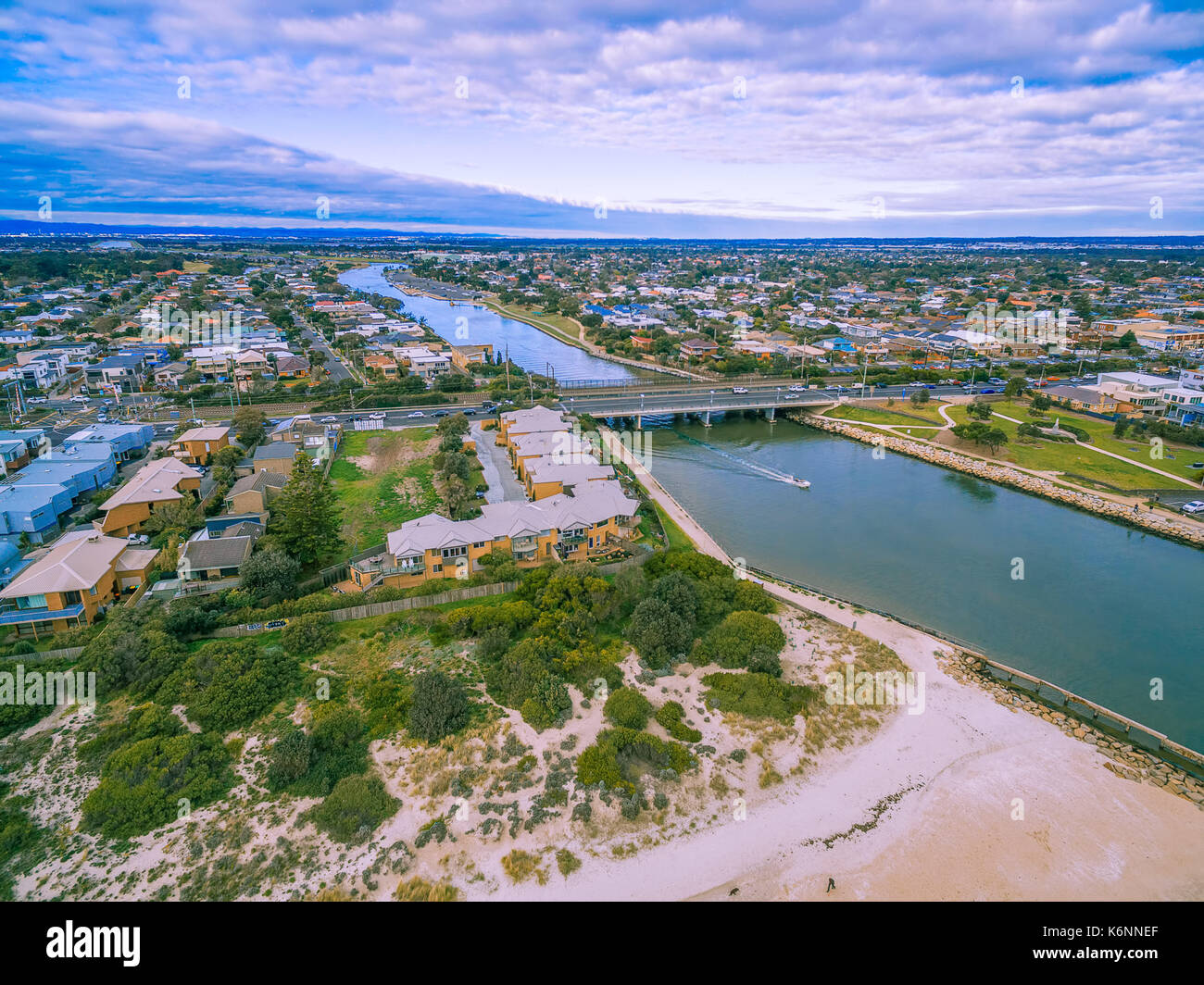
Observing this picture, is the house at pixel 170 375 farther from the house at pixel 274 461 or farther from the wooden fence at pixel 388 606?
the wooden fence at pixel 388 606

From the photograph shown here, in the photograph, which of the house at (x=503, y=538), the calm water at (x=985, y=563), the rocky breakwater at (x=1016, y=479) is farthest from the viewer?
the rocky breakwater at (x=1016, y=479)

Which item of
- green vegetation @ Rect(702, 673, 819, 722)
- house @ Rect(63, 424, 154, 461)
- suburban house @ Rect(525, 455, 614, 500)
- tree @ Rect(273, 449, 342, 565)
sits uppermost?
house @ Rect(63, 424, 154, 461)

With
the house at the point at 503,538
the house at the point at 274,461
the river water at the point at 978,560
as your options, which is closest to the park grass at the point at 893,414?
the river water at the point at 978,560

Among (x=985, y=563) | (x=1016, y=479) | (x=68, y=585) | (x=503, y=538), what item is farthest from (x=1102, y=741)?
(x=68, y=585)

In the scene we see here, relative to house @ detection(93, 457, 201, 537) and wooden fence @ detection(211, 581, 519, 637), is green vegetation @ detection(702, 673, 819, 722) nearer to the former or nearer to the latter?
wooden fence @ detection(211, 581, 519, 637)

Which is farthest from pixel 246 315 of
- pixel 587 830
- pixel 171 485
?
pixel 587 830

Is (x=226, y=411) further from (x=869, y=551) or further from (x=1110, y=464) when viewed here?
(x=1110, y=464)

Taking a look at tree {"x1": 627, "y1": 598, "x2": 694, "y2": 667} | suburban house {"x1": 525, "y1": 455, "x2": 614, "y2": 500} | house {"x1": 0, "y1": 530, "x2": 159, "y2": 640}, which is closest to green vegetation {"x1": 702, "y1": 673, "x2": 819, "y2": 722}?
tree {"x1": 627, "y1": 598, "x2": 694, "y2": 667}
